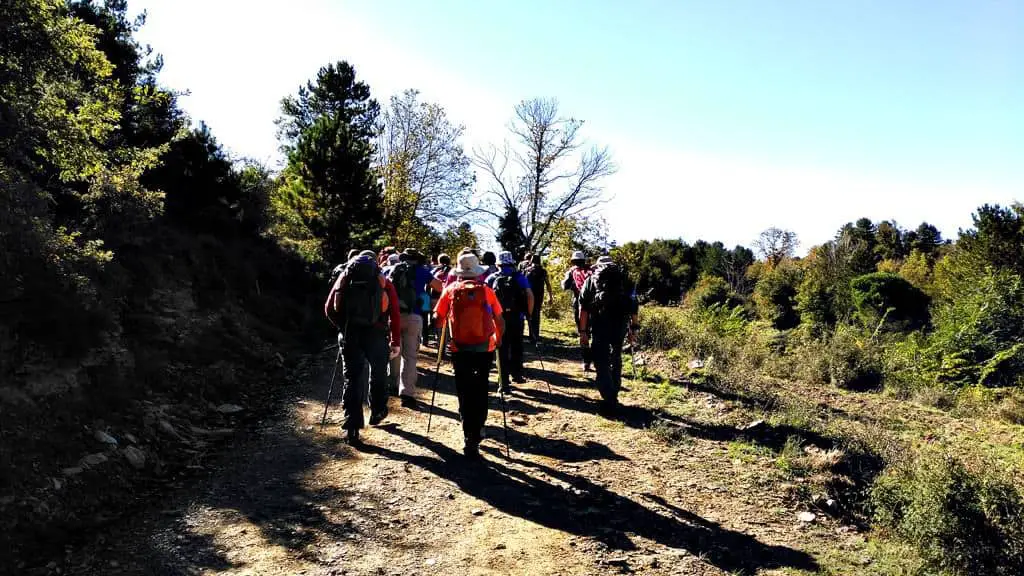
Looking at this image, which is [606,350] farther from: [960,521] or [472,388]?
[960,521]

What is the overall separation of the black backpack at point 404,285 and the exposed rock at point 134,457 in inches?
140

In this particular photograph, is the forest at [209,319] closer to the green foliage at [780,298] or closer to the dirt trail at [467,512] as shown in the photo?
the dirt trail at [467,512]

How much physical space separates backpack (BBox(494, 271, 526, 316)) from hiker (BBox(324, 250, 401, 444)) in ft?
8.16

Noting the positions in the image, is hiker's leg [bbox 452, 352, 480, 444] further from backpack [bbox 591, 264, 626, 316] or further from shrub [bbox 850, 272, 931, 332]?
shrub [bbox 850, 272, 931, 332]

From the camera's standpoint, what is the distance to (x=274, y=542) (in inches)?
187

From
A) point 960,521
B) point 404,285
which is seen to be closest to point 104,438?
point 404,285

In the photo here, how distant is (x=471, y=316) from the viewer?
6.49 meters

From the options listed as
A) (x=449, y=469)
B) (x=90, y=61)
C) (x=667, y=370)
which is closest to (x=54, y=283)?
(x=90, y=61)

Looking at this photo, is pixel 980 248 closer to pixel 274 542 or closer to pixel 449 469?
pixel 449 469

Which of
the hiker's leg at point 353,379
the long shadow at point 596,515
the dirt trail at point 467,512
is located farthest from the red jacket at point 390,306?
the long shadow at point 596,515

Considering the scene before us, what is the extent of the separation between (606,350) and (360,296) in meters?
3.46

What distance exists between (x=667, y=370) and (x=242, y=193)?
1552 centimetres

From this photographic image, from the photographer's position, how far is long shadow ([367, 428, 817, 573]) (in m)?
4.54

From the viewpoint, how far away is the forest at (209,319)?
524 centimetres
